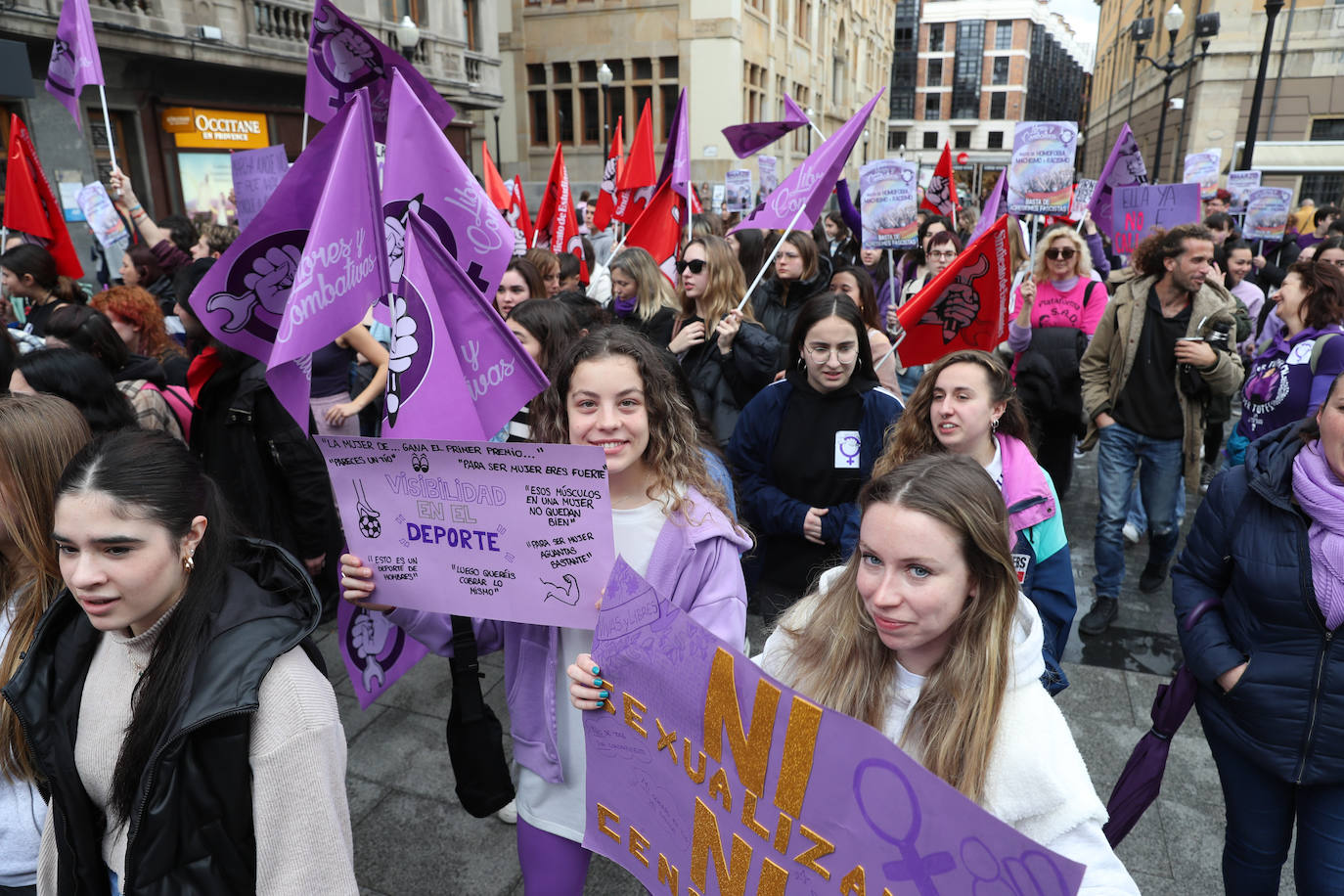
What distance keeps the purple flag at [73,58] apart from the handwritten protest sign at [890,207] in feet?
17.8

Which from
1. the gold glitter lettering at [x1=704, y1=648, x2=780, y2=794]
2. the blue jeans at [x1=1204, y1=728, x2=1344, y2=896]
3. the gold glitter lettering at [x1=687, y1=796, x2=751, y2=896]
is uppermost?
the gold glitter lettering at [x1=704, y1=648, x2=780, y2=794]

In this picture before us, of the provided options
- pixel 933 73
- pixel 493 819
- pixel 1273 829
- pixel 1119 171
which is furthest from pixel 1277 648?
pixel 933 73

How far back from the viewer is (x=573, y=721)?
220 cm

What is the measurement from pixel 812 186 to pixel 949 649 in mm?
3577

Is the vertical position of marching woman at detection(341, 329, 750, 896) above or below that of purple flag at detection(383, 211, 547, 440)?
below

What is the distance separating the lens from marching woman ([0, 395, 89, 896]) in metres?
1.92

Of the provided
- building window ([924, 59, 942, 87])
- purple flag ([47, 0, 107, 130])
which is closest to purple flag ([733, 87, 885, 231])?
purple flag ([47, 0, 107, 130])

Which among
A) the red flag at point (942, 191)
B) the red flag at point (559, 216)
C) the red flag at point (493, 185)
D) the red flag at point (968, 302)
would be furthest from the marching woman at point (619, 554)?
the red flag at point (942, 191)

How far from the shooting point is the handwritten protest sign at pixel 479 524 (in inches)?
77.7

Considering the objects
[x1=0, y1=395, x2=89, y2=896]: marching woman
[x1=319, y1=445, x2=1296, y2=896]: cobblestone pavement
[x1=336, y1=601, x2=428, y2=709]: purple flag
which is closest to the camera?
[x1=0, y1=395, x2=89, y2=896]: marching woman

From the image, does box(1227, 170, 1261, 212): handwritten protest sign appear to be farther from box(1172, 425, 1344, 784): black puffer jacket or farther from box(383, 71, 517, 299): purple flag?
box(383, 71, 517, 299): purple flag

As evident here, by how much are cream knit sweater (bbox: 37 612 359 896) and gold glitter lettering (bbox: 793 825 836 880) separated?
2.79 feet

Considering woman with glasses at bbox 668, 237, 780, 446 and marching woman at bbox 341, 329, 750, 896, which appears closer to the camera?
marching woman at bbox 341, 329, 750, 896

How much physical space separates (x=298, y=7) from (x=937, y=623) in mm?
19547
